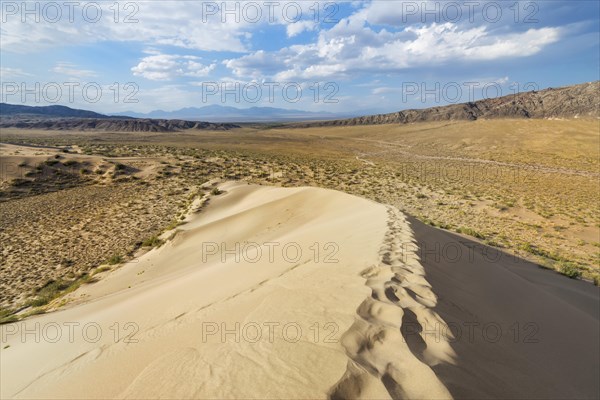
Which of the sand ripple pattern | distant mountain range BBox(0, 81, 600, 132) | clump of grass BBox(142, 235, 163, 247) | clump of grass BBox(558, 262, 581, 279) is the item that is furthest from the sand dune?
distant mountain range BBox(0, 81, 600, 132)

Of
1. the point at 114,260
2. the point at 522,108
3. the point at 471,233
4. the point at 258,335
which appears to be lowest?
the point at 114,260

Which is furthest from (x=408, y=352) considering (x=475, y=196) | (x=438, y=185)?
(x=438, y=185)

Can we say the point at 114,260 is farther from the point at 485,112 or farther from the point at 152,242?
the point at 485,112

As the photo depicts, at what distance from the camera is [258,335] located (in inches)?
133

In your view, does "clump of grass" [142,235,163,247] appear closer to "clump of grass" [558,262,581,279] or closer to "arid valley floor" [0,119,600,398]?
"arid valley floor" [0,119,600,398]

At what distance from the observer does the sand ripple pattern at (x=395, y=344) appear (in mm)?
2531

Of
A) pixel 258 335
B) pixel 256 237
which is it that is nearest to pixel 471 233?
pixel 256 237

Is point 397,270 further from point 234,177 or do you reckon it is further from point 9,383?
point 234,177

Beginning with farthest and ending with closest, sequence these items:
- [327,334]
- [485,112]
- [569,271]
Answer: [485,112] < [569,271] < [327,334]

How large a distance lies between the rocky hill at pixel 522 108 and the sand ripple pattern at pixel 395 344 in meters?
113

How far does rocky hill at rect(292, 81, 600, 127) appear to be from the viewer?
A: 304 ft

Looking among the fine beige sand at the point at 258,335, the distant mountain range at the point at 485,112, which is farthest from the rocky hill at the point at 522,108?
the fine beige sand at the point at 258,335

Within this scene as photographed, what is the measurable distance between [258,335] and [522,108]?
12715cm

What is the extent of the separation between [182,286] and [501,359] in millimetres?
5325
